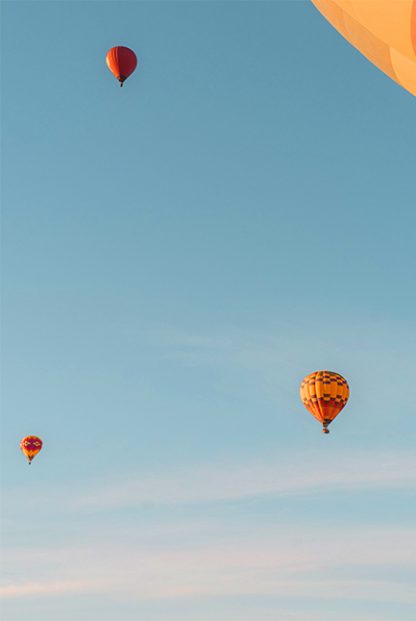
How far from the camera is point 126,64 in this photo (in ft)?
158

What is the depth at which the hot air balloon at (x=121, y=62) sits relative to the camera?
47.8 m

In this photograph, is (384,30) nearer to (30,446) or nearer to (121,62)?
(121,62)

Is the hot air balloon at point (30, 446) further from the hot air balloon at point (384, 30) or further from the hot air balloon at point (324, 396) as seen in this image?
the hot air balloon at point (384, 30)

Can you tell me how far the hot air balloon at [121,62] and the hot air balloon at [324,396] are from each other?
1863 cm

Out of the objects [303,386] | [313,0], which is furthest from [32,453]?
[313,0]

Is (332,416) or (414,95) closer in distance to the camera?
(414,95)

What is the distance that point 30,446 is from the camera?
66.1 meters

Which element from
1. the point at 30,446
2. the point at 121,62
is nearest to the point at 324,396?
the point at 121,62

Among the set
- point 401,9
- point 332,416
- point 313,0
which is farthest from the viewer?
point 332,416

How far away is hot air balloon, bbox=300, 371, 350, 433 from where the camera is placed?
A: 45.2m

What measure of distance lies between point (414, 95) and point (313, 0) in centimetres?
340

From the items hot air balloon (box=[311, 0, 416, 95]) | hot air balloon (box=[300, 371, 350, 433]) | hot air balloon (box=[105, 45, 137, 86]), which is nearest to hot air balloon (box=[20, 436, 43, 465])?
hot air balloon (box=[300, 371, 350, 433])

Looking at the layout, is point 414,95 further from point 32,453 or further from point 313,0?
point 32,453

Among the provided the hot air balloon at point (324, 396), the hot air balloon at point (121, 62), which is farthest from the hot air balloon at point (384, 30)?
the hot air balloon at point (121, 62)
